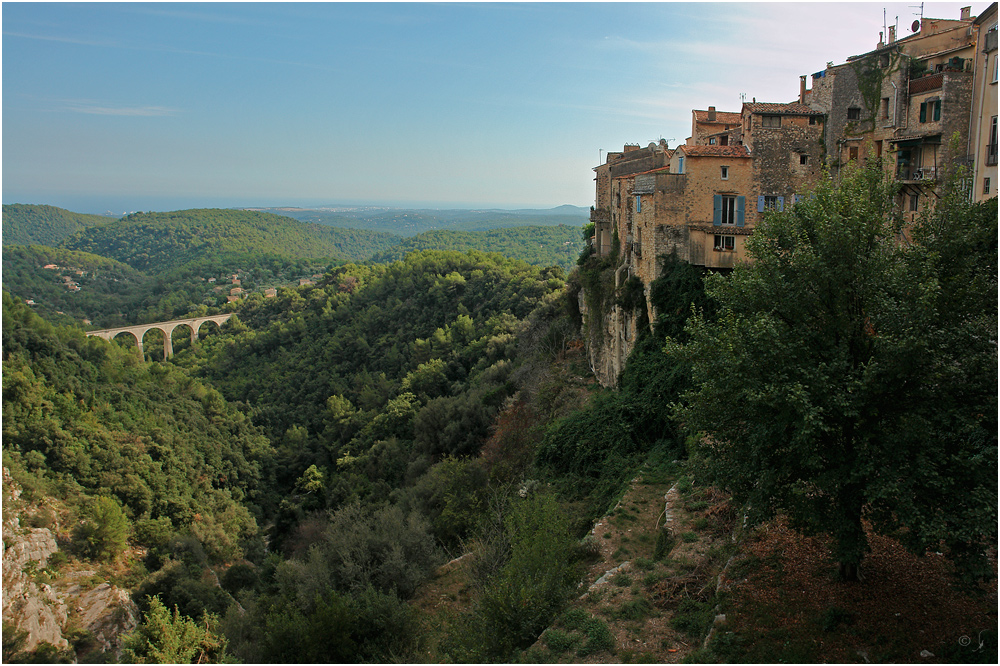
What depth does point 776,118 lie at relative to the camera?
24078 millimetres

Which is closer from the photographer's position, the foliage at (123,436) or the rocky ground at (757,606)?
the rocky ground at (757,606)

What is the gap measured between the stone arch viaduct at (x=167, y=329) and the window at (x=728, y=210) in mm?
89750

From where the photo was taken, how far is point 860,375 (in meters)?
9.31

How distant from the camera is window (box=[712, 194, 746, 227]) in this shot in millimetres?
23844

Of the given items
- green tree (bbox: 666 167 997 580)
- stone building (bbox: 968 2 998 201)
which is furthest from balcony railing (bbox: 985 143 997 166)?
green tree (bbox: 666 167 997 580)

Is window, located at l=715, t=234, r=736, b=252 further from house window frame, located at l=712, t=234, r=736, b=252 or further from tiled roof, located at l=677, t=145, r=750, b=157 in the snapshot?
A: tiled roof, located at l=677, t=145, r=750, b=157

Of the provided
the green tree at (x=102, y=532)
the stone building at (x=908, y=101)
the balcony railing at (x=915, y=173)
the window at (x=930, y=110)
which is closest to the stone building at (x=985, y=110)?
the stone building at (x=908, y=101)

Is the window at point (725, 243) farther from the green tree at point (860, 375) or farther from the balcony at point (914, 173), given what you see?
the green tree at point (860, 375)

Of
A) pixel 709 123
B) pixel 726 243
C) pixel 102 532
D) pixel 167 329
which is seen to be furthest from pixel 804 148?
pixel 167 329

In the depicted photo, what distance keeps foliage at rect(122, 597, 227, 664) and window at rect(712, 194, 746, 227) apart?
2395 centimetres

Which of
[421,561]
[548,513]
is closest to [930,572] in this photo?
[548,513]

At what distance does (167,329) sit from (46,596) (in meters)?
77.0

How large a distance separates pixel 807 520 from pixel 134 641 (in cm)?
2275

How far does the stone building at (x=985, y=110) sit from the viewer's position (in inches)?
746
